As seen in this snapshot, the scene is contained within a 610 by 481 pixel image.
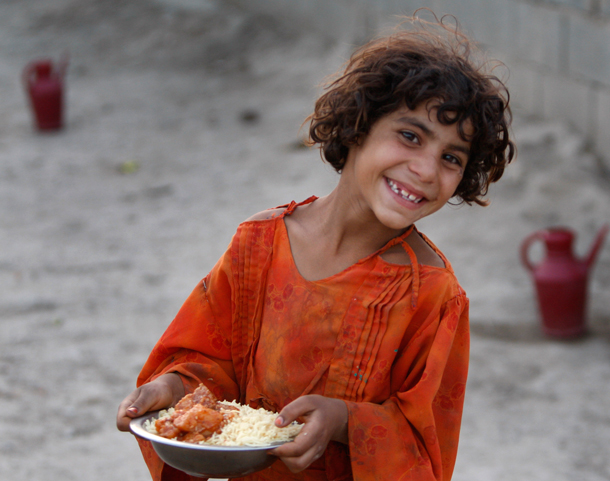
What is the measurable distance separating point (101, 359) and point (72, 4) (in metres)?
10.3

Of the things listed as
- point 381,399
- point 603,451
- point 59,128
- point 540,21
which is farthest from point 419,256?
point 59,128

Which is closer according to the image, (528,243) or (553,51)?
(528,243)

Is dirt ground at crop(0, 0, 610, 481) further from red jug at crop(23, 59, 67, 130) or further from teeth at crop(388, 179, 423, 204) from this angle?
teeth at crop(388, 179, 423, 204)

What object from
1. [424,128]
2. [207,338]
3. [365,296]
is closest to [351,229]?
[365,296]

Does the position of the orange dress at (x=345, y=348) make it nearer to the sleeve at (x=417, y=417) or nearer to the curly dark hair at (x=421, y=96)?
the sleeve at (x=417, y=417)

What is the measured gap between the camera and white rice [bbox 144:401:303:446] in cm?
142

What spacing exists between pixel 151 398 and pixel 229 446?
0.28 m

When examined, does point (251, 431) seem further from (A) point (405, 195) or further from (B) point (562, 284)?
(B) point (562, 284)

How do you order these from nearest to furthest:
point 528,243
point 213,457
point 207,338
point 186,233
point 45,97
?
point 213,457 < point 207,338 < point 528,243 < point 186,233 < point 45,97

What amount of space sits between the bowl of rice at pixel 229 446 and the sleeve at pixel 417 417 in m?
0.16

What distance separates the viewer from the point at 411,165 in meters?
1.51

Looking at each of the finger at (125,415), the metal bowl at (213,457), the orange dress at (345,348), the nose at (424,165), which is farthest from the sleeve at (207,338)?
the nose at (424,165)

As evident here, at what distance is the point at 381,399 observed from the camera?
1.59m

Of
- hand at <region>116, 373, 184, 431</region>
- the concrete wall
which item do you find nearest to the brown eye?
hand at <region>116, 373, 184, 431</region>
